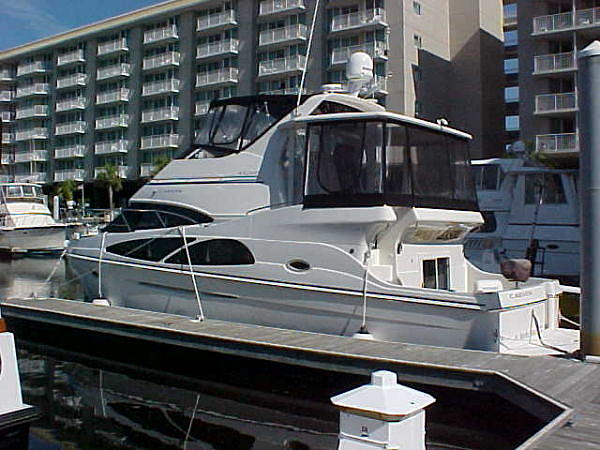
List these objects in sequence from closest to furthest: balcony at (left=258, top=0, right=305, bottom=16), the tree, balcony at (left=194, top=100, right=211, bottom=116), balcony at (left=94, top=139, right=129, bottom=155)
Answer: balcony at (left=258, top=0, right=305, bottom=16) → balcony at (left=194, top=100, right=211, bottom=116) → the tree → balcony at (left=94, top=139, right=129, bottom=155)

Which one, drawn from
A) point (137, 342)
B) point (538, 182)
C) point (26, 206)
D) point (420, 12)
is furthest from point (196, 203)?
point (420, 12)

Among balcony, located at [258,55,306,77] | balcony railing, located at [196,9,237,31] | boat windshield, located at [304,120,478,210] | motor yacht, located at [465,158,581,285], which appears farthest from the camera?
balcony railing, located at [196,9,237,31]

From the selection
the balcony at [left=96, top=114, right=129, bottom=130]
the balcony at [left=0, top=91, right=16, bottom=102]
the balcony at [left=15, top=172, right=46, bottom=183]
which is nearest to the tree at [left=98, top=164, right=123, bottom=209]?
the balcony at [left=96, top=114, right=129, bottom=130]

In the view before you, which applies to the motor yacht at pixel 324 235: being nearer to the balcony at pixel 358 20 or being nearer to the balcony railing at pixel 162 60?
the balcony at pixel 358 20

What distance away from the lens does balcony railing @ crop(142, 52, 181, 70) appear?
180 feet

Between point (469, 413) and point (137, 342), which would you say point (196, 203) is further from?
point (469, 413)

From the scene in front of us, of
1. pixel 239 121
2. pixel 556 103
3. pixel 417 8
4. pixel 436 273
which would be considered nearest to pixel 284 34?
pixel 417 8

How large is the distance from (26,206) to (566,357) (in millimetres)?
34553

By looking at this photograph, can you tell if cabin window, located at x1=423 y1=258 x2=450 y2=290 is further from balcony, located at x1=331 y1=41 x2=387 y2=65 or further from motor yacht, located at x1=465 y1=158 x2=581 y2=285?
balcony, located at x1=331 y1=41 x2=387 y2=65

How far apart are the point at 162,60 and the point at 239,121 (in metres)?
45.9

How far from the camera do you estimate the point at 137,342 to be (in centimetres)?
1116

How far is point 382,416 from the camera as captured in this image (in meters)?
4.12

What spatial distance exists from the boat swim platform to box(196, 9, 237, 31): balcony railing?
4307 centimetres

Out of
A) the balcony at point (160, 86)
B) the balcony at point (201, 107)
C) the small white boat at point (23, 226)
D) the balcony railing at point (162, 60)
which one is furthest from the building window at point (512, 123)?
the small white boat at point (23, 226)
